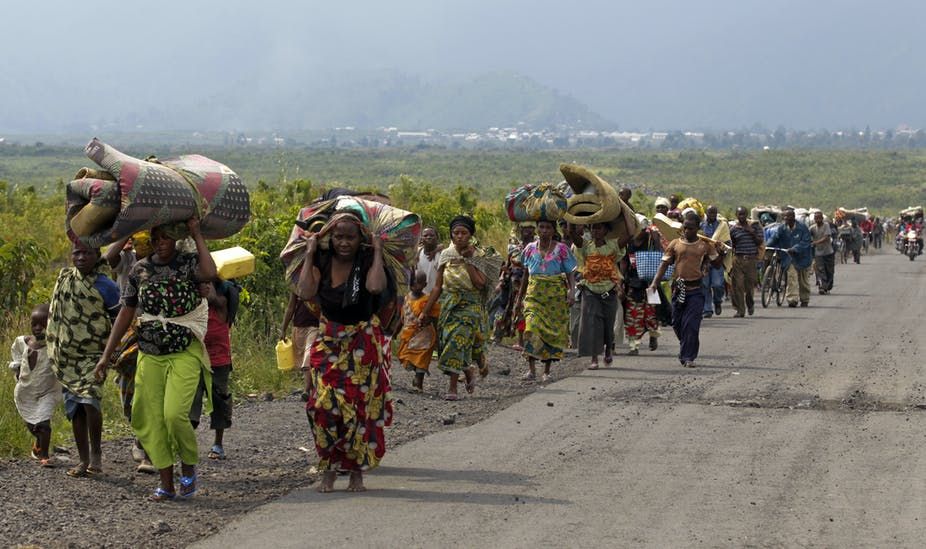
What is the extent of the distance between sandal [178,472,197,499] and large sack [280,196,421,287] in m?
1.38

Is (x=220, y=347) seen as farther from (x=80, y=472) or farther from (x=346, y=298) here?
(x=346, y=298)

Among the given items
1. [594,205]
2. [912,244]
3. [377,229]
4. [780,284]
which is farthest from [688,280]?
[912,244]

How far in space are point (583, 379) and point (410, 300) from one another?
6.43ft

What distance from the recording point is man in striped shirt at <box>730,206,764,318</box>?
24297 millimetres

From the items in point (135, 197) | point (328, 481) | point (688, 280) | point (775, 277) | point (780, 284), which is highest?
point (135, 197)

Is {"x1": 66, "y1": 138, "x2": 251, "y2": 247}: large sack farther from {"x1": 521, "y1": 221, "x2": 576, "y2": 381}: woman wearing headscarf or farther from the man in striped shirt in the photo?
the man in striped shirt

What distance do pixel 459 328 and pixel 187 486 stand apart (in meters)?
5.23

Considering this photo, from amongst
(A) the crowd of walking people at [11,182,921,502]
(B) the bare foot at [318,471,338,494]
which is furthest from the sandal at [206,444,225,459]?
(B) the bare foot at [318,471,338,494]

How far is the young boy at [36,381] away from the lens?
393 inches

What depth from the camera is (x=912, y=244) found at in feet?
166

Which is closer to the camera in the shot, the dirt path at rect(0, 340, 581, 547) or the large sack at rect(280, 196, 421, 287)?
the dirt path at rect(0, 340, 581, 547)

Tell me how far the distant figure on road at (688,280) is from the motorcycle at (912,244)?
3580cm

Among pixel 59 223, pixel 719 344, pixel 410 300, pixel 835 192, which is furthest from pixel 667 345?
pixel 835 192

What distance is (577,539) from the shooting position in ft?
25.7
